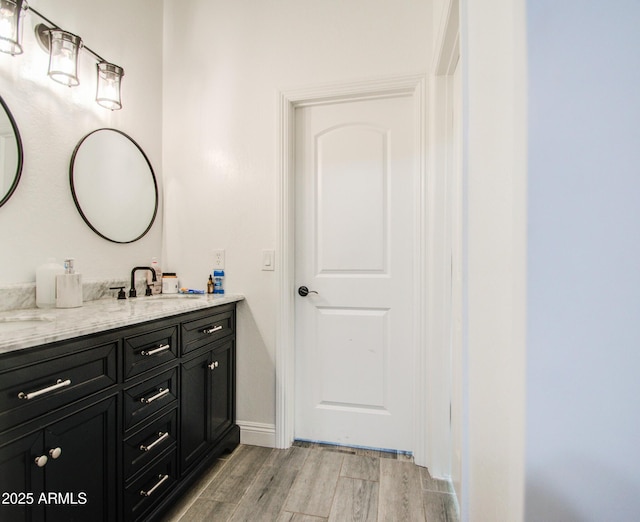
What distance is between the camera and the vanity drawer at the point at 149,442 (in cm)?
118

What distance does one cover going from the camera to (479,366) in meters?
0.81

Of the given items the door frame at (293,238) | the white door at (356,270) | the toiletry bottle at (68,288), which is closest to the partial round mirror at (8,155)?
the toiletry bottle at (68,288)

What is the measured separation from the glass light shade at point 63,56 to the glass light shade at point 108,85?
0.19m

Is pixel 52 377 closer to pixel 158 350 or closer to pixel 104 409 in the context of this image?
pixel 104 409

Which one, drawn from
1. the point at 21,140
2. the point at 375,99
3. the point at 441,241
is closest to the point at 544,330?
the point at 441,241

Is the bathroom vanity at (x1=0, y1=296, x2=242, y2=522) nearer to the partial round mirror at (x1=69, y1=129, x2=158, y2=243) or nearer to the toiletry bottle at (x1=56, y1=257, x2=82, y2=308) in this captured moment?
the toiletry bottle at (x1=56, y1=257, x2=82, y2=308)

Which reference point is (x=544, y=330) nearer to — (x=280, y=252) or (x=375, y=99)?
(x=280, y=252)

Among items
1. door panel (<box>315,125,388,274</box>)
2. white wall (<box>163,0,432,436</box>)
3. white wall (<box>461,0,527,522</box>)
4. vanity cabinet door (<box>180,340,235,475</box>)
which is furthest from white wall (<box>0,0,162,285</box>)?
white wall (<box>461,0,527,522</box>)

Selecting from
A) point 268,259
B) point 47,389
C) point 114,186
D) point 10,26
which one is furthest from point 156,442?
point 10,26

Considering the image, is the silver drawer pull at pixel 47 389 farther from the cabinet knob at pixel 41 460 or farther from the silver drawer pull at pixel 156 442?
the silver drawer pull at pixel 156 442

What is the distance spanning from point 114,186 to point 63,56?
0.62 m

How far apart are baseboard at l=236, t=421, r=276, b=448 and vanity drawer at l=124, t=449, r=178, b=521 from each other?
2.00 feet

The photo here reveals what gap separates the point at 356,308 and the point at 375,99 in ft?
4.03

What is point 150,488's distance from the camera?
1.27 meters
